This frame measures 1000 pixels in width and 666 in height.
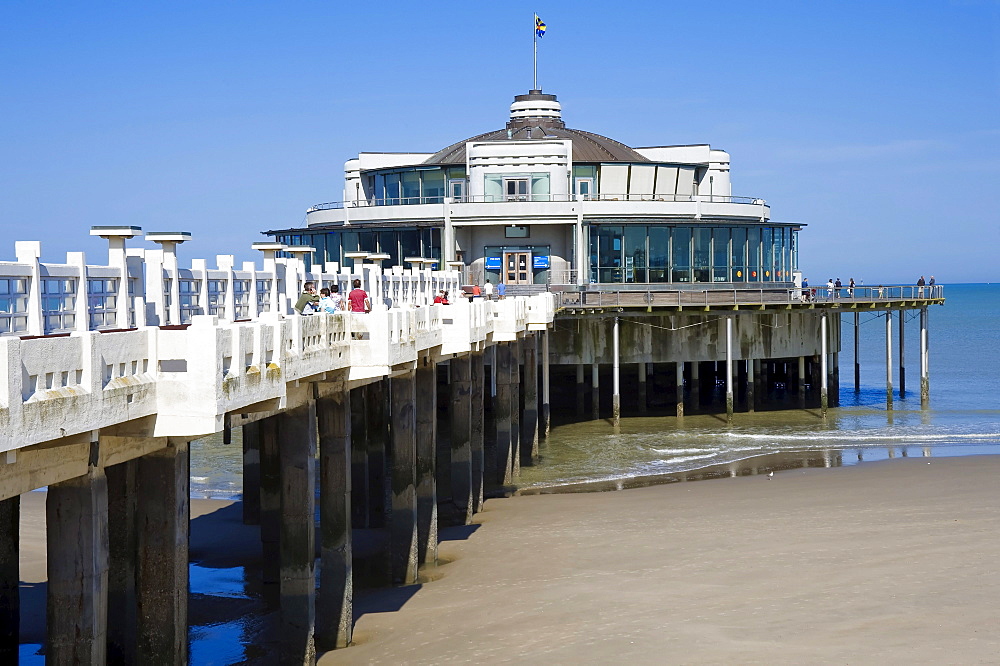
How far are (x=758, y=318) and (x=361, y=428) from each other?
2425 centimetres

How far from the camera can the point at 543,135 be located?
58.7 meters

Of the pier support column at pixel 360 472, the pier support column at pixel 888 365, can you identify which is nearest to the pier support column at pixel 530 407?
the pier support column at pixel 360 472

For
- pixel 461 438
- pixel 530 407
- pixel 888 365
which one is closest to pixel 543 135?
Answer: pixel 888 365

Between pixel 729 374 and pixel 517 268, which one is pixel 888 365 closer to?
pixel 729 374

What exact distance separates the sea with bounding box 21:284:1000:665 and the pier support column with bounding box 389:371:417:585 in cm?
246

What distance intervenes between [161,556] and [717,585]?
9.04 meters

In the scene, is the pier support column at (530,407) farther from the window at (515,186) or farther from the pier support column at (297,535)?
the pier support column at (297,535)

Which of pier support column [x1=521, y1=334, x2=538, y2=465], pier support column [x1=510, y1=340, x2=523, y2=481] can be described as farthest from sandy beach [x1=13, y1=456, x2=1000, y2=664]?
pier support column [x1=521, y1=334, x2=538, y2=465]

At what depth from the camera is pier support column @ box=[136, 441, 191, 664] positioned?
464 inches

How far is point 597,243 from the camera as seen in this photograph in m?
49.0

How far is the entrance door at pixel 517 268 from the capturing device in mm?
50438

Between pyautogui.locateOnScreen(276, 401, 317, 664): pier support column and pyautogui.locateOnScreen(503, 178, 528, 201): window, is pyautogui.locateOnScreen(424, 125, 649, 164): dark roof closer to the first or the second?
pyautogui.locateOnScreen(503, 178, 528, 201): window

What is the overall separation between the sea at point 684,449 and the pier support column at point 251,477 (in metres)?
2.90

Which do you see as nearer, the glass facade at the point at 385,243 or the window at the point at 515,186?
the glass facade at the point at 385,243
